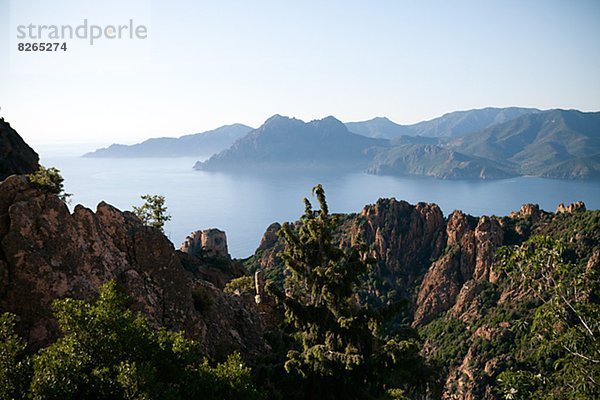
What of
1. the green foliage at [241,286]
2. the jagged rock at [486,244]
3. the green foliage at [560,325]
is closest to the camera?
the green foliage at [560,325]

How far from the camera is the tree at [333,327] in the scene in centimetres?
1288

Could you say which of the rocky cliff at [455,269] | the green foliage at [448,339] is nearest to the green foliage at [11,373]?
the rocky cliff at [455,269]

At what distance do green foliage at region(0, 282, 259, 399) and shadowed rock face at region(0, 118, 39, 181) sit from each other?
21.5m

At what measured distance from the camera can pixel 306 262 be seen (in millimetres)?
14727

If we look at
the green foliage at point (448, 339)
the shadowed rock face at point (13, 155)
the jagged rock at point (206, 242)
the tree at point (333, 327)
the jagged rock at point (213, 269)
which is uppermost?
the shadowed rock face at point (13, 155)

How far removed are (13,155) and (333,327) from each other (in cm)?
2816

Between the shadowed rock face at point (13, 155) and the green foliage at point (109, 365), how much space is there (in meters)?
21.5

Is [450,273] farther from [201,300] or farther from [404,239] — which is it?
[201,300]

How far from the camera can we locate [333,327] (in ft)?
45.4

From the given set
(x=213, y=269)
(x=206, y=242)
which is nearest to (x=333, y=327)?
(x=213, y=269)

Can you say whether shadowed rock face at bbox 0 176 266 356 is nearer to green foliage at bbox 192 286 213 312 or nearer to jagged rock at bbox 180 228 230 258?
green foliage at bbox 192 286 213 312

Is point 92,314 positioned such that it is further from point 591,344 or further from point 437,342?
point 437,342

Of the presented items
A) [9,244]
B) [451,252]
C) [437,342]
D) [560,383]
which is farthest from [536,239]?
[451,252]

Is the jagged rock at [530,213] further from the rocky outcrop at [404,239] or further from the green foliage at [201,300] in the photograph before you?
the green foliage at [201,300]
